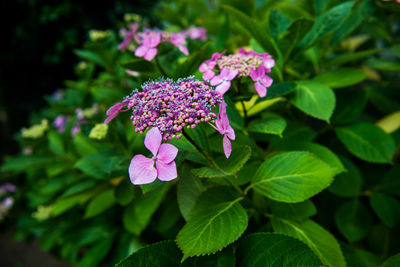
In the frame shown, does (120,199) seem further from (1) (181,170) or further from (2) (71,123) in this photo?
(2) (71,123)

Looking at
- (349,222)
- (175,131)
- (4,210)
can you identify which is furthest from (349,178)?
(4,210)

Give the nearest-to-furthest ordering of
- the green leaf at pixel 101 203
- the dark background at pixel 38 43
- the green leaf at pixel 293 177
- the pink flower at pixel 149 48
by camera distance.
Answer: the green leaf at pixel 293 177 < the pink flower at pixel 149 48 < the green leaf at pixel 101 203 < the dark background at pixel 38 43

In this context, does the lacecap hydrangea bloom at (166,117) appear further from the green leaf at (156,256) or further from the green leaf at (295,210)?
the green leaf at (295,210)

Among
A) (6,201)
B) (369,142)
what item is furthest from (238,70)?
(6,201)

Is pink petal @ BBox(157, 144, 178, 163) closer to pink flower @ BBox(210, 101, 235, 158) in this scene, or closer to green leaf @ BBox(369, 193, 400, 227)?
pink flower @ BBox(210, 101, 235, 158)

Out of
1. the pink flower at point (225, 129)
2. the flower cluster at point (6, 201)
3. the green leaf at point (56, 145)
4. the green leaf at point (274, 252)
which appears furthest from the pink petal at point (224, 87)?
the flower cluster at point (6, 201)
